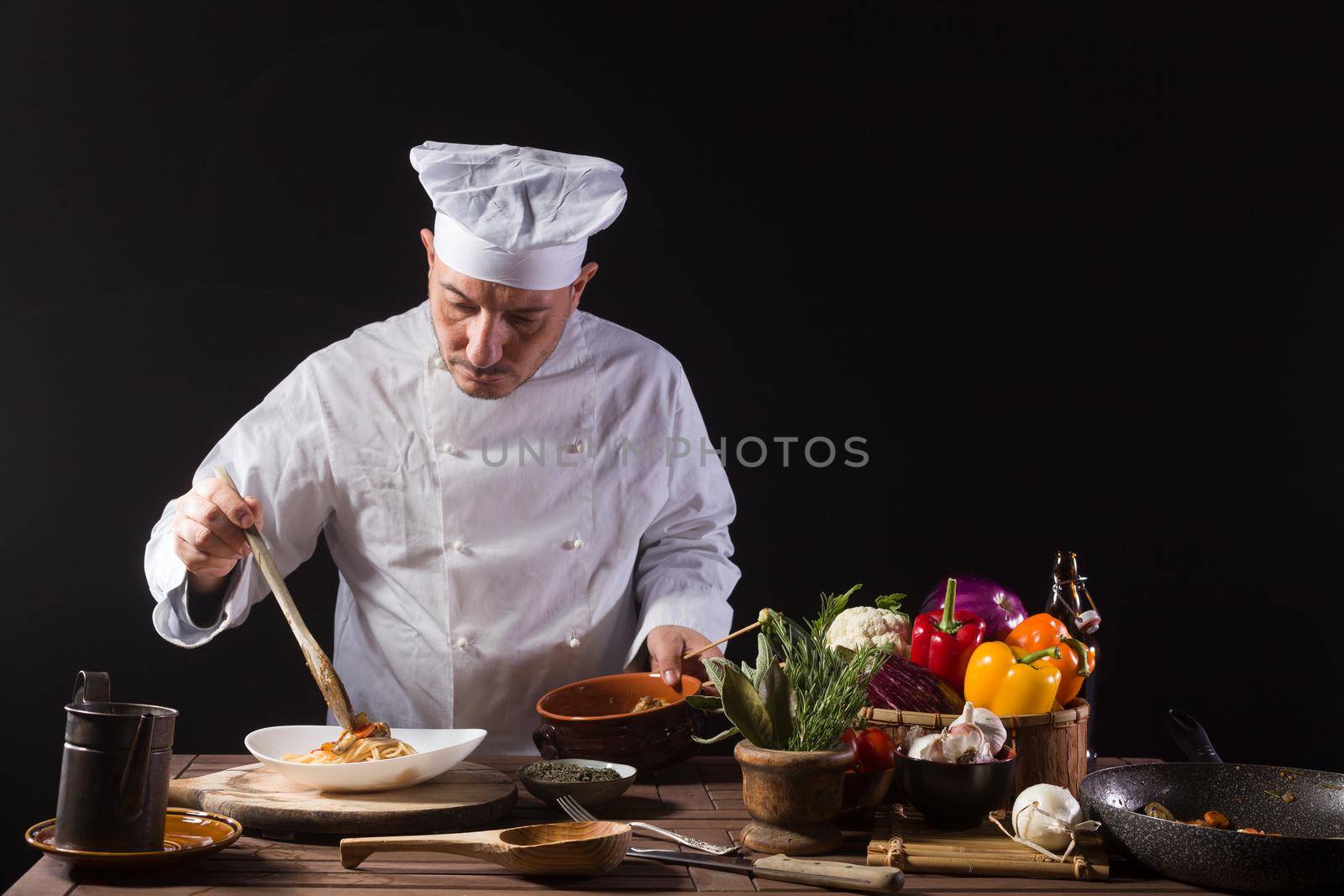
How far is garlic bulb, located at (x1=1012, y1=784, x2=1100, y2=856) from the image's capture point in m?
1.59

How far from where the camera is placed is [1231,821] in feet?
5.49

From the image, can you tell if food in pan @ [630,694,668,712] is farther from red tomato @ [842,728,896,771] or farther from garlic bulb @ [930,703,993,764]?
garlic bulb @ [930,703,993,764]

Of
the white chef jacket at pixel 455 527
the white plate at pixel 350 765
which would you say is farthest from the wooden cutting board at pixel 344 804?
the white chef jacket at pixel 455 527

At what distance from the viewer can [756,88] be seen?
11.3 ft

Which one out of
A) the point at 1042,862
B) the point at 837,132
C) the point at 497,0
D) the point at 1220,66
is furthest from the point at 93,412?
the point at 1220,66

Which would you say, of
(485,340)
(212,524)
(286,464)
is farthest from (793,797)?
(286,464)

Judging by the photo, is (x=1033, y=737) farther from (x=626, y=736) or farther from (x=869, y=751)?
(x=626, y=736)

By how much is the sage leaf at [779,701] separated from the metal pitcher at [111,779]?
0.72 meters

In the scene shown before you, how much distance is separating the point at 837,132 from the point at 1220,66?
3.61 feet

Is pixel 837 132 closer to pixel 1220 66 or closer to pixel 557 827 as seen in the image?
pixel 1220 66

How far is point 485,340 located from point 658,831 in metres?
1.09

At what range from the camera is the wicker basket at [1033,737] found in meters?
1.76

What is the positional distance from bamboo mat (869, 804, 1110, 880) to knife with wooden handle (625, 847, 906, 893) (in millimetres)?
52

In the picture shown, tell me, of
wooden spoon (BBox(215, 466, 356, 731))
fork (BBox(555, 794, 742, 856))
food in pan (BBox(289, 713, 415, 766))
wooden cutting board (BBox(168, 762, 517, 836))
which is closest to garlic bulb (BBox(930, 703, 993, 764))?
fork (BBox(555, 794, 742, 856))
